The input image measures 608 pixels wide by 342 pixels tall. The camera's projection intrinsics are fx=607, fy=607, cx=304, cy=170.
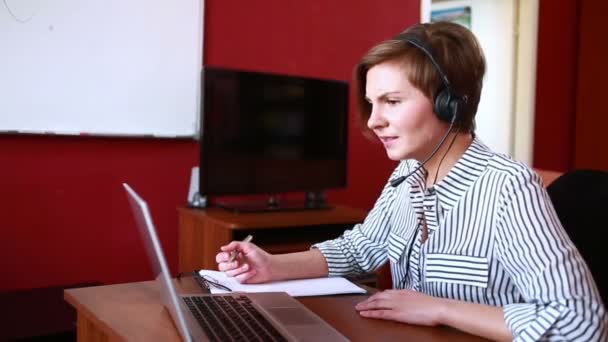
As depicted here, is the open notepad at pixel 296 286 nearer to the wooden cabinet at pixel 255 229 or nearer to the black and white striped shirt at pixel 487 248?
the black and white striped shirt at pixel 487 248

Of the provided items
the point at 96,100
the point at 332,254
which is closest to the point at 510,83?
the point at 96,100

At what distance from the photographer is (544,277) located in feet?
2.90

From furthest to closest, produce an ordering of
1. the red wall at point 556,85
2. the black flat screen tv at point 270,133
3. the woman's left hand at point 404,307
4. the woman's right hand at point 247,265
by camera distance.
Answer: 1. the red wall at point 556,85
2. the black flat screen tv at point 270,133
3. the woman's right hand at point 247,265
4. the woman's left hand at point 404,307

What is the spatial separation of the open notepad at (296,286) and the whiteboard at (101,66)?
136 cm

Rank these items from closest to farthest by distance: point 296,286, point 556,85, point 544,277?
point 544,277
point 296,286
point 556,85

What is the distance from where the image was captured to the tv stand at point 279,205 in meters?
2.49

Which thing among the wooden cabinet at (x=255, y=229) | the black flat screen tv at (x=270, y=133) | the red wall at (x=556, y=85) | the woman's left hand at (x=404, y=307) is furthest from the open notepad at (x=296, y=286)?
the red wall at (x=556, y=85)

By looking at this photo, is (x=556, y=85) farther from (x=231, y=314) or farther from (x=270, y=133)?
(x=231, y=314)

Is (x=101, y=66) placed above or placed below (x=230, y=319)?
above

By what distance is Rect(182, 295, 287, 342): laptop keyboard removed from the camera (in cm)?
83

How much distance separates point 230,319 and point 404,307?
0.28 metres

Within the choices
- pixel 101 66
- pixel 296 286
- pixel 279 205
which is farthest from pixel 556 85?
pixel 296 286

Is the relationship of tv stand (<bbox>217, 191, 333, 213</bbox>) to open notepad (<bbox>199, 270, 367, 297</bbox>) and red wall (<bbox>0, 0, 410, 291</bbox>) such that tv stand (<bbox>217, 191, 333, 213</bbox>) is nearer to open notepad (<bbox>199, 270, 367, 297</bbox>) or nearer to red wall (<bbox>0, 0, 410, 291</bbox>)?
red wall (<bbox>0, 0, 410, 291</bbox>)

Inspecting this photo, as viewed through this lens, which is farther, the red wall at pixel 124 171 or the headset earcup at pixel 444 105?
the red wall at pixel 124 171
